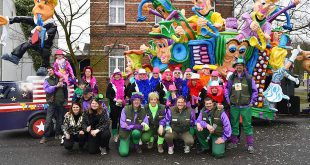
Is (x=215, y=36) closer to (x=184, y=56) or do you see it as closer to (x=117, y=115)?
Result: (x=184, y=56)

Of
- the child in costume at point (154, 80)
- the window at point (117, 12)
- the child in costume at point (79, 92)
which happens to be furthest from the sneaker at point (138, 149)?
the window at point (117, 12)

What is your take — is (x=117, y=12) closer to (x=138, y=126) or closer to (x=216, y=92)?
(x=216, y=92)

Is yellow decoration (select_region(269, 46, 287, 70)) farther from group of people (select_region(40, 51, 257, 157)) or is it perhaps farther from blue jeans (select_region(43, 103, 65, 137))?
blue jeans (select_region(43, 103, 65, 137))

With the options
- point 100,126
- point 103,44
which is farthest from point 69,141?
point 103,44

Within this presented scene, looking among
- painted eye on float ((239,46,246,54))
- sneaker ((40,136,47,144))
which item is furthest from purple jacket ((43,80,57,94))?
painted eye on float ((239,46,246,54))

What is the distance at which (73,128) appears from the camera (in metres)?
6.65

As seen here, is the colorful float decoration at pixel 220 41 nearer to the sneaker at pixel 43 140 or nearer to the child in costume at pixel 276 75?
the child in costume at pixel 276 75

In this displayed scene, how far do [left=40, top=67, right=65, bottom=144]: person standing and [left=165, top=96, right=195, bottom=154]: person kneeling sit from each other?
8.32 feet

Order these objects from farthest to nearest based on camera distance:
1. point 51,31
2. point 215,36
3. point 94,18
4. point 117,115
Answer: point 94,18 → point 215,36 → point 51,31 → point 117,115

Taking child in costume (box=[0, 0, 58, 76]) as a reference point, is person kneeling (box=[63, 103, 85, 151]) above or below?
below

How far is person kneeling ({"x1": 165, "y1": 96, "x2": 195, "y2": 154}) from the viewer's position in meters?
6.63

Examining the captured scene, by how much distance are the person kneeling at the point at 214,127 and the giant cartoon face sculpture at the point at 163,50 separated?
3728mm

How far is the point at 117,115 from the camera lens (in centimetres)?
766

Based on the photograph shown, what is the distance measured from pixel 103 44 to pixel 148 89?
12093 millimetres
